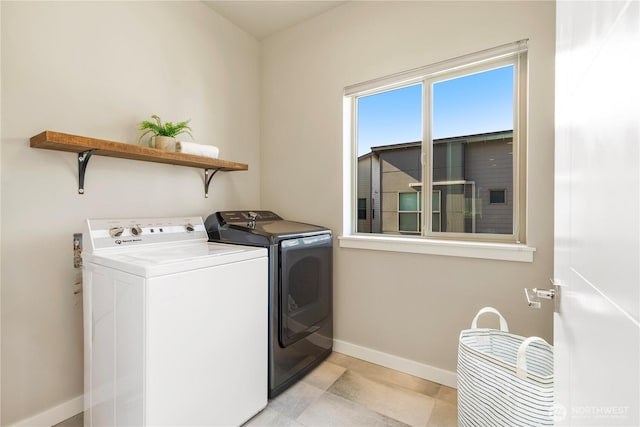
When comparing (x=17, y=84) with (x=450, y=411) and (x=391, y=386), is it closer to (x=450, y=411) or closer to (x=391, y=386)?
(x=391, y=386)

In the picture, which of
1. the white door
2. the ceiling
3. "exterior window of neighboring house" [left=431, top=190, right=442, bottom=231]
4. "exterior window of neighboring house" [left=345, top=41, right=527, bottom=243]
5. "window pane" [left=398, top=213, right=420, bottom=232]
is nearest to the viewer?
the white door

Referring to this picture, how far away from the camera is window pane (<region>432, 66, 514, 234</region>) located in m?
1.85

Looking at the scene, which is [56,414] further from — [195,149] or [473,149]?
[473,149]

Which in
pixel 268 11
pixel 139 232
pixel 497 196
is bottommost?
pixel 139 232

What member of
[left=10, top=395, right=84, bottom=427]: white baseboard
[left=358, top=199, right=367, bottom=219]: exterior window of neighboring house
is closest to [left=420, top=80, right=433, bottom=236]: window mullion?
[left=358, top=199, right=367, bottom=219]: exterior window of neighboring house

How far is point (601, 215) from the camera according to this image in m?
0.41

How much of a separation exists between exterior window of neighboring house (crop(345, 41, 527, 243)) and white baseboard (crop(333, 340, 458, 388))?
89 centimetres

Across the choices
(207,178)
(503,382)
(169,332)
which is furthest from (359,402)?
(207,178)

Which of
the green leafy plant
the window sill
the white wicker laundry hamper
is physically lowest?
the white wicker laundry hamper

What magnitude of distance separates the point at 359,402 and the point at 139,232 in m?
1.65

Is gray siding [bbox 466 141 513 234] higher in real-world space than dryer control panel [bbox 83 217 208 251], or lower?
higher

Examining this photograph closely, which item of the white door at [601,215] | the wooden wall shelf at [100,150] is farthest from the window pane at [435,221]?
the wooden wall shelf at [100,150]

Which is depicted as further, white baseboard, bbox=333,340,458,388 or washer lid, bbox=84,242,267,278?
white baseboard, bbox=333,340,458,388

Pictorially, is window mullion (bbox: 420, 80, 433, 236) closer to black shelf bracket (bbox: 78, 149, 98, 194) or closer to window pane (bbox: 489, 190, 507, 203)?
window pane (bbox: 489, 190, 507, 203)
